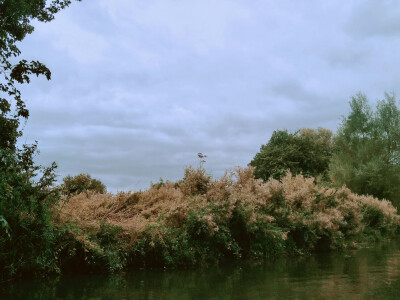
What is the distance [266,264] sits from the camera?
10070 millimetres

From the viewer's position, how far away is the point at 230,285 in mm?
6766

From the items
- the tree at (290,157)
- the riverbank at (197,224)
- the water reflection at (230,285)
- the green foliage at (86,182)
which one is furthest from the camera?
the tree at (290,157)

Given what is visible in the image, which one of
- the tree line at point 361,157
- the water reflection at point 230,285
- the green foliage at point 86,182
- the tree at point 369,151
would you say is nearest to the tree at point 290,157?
the tree line at point 361,157

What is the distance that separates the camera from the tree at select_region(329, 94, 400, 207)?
33688mm

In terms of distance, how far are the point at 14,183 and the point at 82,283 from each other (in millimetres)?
2254

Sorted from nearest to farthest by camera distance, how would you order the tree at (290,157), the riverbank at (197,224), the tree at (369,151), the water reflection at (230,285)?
the water reflection at (230,285)
the riverbank at (197,224)
the tree at (369,151)
the tree at (290,157)

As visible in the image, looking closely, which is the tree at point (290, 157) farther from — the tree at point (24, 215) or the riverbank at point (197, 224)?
the tree at point (24, 215)

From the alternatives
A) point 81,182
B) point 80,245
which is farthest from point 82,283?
point 81,182

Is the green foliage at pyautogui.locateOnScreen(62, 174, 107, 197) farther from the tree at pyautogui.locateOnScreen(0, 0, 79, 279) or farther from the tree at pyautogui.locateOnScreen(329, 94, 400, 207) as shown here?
the tree at pyautogui.locateOnScreen(329, 94, 400, 207)

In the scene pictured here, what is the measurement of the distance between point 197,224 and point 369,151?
100 ft

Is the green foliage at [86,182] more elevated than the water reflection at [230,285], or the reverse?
the green foliage at [86,182]

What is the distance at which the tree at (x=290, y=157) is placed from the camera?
44.9 metres

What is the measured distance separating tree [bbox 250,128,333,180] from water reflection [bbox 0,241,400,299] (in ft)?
115

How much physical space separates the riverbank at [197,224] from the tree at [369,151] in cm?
1895
